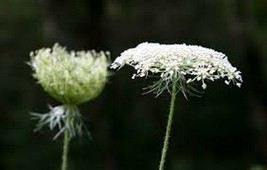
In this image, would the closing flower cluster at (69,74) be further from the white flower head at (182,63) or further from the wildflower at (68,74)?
the white flower head at (182,63)

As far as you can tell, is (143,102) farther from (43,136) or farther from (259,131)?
(259,131)

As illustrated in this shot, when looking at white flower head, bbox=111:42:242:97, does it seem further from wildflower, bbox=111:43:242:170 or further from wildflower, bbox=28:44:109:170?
wildflower, bbox=28:44:109:170

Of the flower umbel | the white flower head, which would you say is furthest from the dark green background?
the white flower head

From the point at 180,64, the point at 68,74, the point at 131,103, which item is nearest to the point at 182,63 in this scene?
the point at 180,64

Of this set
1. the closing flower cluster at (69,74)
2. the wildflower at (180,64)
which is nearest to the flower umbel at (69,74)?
the closing flower cluster at (69,74)

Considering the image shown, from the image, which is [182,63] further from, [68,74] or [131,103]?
[131,103]

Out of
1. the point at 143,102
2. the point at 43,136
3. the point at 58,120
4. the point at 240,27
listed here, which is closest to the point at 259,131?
the point at 240,27

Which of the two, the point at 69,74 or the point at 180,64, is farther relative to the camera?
the point at 69,74
